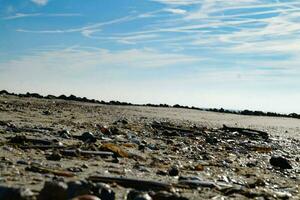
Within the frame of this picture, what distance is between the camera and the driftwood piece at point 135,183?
4.50 meters

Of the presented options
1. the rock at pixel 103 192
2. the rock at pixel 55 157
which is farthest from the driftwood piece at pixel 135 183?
the rock at pixel 55 157

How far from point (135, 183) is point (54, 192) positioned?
Answer: 1.28m

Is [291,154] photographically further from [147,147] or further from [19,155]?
[19,155]

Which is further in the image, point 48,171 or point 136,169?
point 136,169

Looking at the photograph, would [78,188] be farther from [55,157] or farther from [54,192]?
[55,157]

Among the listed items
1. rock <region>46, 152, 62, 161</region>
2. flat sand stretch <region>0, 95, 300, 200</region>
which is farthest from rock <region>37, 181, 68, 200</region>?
rock <region>46, 152, 62, 161</region>

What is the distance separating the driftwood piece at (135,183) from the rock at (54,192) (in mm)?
1096

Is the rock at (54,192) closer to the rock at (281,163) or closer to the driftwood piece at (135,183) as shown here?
the driftwood piece at (135,183)

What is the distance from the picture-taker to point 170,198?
4.05 meters

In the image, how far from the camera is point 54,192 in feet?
11.1

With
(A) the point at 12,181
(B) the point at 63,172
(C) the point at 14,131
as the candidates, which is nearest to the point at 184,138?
(C) the point at 14,131

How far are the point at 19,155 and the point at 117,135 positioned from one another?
3.96 m

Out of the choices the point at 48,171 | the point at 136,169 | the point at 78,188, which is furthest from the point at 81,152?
the point at 78,188

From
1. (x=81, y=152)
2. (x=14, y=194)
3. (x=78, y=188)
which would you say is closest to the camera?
(x=14, y=194)
